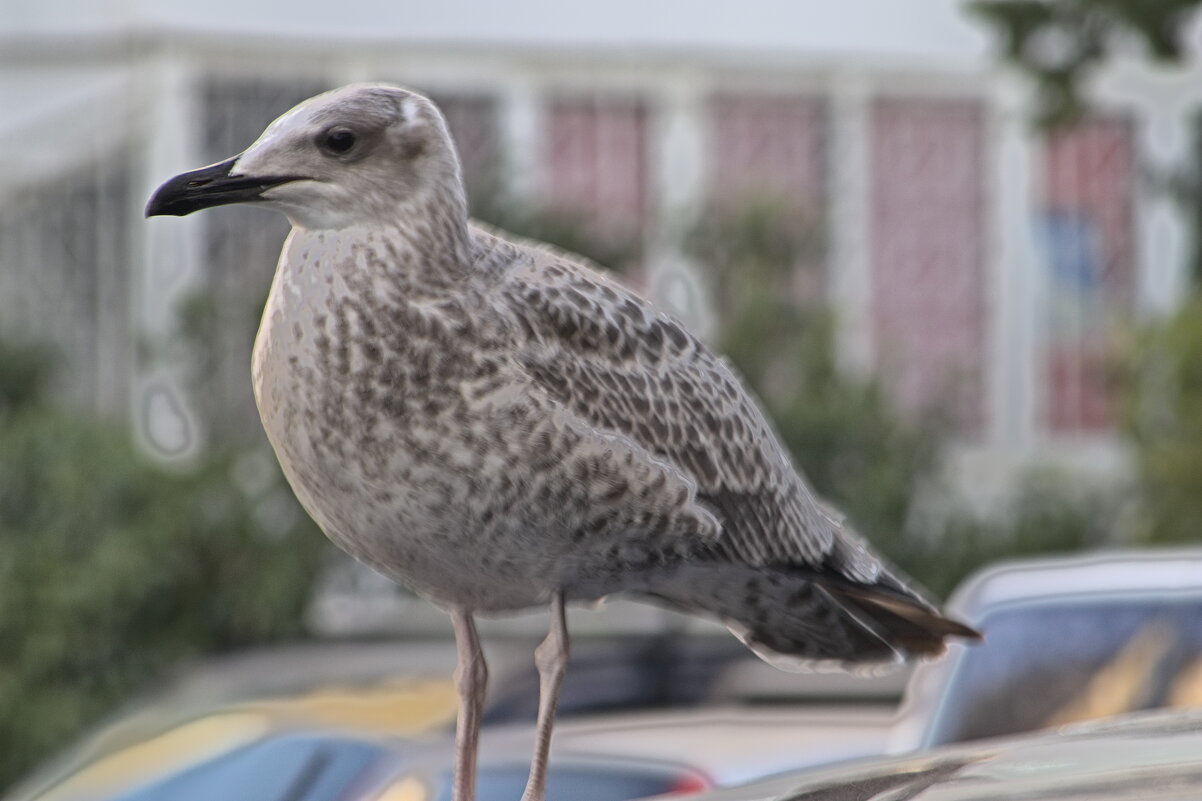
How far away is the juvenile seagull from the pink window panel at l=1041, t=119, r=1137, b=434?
10.1 meters

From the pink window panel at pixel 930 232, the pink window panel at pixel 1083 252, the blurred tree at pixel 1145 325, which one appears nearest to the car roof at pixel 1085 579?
the blurred tree at pixel 1145 325

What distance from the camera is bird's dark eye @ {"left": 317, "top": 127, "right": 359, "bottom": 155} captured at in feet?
7.58

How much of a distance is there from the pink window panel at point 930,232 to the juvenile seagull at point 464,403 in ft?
31.6

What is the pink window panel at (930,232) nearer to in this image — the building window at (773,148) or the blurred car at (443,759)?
the building window at (773,148)

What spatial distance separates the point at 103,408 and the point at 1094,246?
20.0 feet

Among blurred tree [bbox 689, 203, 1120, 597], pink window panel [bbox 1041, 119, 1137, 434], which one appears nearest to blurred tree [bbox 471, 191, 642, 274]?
blurred tree [bbox 689, 203, 1120, 597]

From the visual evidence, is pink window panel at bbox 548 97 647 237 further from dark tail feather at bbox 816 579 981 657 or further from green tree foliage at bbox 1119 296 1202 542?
dark tail feather at bbox 816 579 981 657

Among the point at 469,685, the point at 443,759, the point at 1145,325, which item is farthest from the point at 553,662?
the point at 1145,325

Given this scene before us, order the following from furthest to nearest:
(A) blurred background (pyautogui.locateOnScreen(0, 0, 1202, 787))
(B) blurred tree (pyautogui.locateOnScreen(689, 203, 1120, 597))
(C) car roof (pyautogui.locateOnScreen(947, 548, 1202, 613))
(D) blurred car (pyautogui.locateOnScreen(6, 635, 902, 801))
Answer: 1. (B) blurred tree (pyautogui.locateOnScreen(689, 203, 1120, 597))
2. (A) blurred background (pyautogui.locateOnScreen(0, 0, 1202, 787))
3. (C) car roof (pyautogui.locateOnScreen(947, 548, 1202, 613))
4. (D) blurred car (pyautogui.locateOnScreen(6, 635, 902, 801))

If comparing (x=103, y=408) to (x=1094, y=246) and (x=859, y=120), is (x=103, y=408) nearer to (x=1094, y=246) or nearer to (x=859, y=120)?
(x=859, y=120)

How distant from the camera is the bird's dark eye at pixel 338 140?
231 cm

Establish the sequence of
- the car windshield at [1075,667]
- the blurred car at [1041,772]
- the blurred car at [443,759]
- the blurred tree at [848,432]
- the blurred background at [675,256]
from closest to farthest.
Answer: the blurred car at [1041,772]
the blurred car at [443,759]
the car windshield at [1075,667]
the blurred background at [675,256]
the blurred tree at [848,432]

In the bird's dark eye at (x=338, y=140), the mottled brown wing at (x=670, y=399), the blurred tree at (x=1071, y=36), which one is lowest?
the blurred tree at (x=1071, y=36)

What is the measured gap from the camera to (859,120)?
39.3 feet
